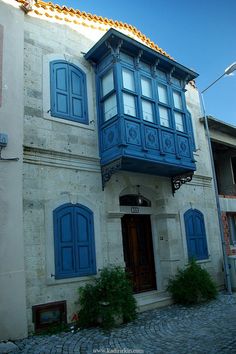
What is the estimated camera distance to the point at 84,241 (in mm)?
7066

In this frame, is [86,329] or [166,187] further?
[166,187]

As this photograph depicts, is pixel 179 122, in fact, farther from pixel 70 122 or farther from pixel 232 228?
pixel 232 228

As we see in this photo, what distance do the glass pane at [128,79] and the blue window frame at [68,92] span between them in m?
1.12

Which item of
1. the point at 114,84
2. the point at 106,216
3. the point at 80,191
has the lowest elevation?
the point at 106,216

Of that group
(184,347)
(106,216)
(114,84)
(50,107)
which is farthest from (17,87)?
(184,347)

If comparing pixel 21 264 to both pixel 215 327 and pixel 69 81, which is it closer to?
pixel 215 327

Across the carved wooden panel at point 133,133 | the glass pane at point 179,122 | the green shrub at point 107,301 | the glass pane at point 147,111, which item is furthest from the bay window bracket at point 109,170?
the glass pane at point 179,122

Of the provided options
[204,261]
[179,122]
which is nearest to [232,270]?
[204,261]

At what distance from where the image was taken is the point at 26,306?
5938mm

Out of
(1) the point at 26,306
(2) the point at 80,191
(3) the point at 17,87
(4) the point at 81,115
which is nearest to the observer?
(1) the point at 26,306

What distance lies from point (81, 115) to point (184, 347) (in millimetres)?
5627

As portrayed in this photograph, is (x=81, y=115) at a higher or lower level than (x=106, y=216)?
higher

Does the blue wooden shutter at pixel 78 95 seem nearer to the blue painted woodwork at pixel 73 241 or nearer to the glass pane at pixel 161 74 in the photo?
the glass pane at pixel 161 74

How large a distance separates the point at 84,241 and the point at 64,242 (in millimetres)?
523
